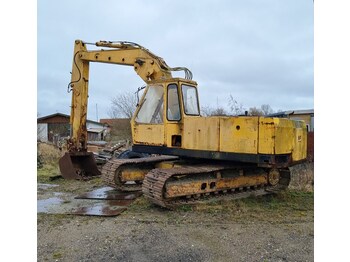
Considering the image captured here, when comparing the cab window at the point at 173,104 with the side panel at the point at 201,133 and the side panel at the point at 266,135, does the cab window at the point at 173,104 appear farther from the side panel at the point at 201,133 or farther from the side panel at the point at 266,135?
the side panel at the point at 266,135

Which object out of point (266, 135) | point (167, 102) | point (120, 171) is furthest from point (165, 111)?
point (266, 135)

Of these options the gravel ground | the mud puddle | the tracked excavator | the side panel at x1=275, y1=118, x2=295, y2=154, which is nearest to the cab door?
the tracked excavator

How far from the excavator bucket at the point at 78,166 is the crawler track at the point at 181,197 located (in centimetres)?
427

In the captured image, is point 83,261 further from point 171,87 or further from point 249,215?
point 171,87

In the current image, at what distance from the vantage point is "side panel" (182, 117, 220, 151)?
7289mm

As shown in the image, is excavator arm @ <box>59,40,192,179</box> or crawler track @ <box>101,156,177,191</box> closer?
crawler track @ <box>101,156,177,191</box>

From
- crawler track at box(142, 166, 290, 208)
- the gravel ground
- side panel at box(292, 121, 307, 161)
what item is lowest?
the gravel ground

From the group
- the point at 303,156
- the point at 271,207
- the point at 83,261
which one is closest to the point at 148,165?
the point at 271,207

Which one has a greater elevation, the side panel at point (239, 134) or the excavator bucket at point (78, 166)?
the side panel at point (239, 134)

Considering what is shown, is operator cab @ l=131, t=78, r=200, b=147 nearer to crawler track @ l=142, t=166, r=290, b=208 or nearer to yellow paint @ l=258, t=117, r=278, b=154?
crawler track @ l=142, t=166, r=290, b=208

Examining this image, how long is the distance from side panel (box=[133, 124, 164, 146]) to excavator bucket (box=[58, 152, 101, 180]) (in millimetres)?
3080

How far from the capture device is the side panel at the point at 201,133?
729 centimetres

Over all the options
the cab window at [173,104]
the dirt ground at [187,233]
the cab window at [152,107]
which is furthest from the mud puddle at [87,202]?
the cab window at [173,104]

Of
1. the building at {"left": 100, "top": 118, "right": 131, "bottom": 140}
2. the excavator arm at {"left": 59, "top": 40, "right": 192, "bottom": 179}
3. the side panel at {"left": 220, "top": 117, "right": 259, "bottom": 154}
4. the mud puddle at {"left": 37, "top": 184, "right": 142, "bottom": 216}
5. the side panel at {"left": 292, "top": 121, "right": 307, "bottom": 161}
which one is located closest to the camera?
the mud puddle at {"left": 37, "top": 184, "right": 142, "bottom": 216}
